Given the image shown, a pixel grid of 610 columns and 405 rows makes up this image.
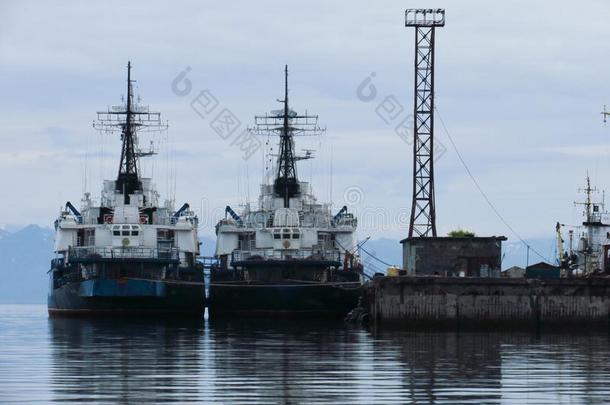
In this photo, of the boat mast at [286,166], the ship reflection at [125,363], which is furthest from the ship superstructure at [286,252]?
the ship reflection at [125,363]

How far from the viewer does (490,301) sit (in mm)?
73250

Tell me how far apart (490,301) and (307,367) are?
27.5m

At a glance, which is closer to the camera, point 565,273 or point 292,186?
point 565,273

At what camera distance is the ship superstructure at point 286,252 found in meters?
95.9

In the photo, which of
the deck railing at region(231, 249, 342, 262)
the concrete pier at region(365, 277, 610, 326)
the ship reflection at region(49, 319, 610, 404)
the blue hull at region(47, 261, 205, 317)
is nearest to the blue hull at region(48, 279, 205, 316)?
the blue hull at region(47, 261, 205, 317)

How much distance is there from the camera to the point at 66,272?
103 metres

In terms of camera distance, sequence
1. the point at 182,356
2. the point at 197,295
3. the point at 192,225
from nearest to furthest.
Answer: the point at 182,356
the point at 197,295
the point at 192,225

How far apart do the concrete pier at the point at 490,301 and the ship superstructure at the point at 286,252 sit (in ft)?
68.1

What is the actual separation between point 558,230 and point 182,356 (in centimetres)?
6251

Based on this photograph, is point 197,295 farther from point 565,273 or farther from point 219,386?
point 219,386

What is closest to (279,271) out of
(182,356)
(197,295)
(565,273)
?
(197,295)

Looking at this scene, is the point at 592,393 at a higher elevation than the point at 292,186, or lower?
lower

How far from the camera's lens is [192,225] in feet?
354

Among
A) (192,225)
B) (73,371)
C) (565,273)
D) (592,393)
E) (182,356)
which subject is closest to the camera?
(592,393)
